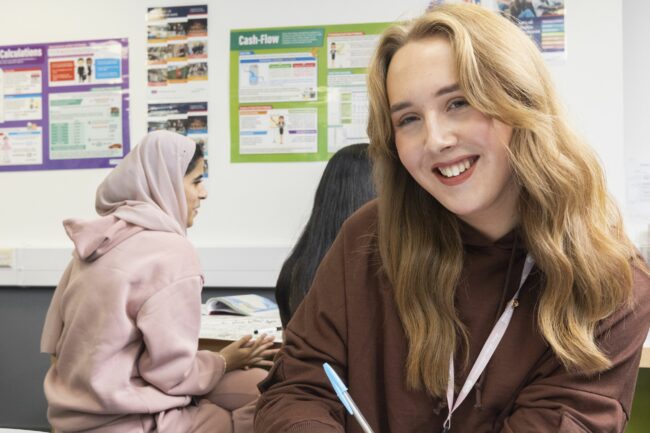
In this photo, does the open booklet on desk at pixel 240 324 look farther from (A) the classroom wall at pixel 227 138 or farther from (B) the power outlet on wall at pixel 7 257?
(B) the power outlet on wall at pixel 7 257

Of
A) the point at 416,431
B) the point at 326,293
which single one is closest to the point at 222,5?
the point at 326,293

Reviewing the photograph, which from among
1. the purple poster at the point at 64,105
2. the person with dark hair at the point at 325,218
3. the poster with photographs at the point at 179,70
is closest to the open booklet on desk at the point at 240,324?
the person with dark hair at the point at 325,218

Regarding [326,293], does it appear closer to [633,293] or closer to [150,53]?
[633,293]

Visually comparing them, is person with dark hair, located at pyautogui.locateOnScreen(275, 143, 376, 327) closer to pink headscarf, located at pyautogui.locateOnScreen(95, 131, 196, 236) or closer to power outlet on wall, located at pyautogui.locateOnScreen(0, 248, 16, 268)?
pink headscarf, located at pyautogui.locateOnScreen(95, 131, 196, 236)

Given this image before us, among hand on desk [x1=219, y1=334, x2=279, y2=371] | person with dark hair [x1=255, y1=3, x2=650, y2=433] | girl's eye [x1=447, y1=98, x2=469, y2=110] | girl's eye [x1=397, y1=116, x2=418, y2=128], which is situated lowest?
hand on desk [x1=219, y1=334, x2=279, y2=371]

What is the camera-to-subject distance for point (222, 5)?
301 centimetres

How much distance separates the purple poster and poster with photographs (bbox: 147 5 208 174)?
164 mm

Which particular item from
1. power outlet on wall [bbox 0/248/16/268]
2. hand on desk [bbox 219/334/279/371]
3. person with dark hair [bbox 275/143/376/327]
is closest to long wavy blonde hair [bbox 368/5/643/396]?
person with dark hair [bbox 275/143/376/327]

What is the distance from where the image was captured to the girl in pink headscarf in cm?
152

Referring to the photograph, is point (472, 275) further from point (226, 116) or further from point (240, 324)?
point (226, 116)

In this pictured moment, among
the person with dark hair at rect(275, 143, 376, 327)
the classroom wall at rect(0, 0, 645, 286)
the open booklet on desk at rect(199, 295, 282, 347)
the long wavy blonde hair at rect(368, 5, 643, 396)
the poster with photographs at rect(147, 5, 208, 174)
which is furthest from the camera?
the poster with photographs at rect(147, 5, 208, 174)

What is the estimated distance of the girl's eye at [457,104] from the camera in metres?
0.94

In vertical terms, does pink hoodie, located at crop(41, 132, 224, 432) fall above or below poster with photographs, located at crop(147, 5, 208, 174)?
below

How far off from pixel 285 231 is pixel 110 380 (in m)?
1.54
